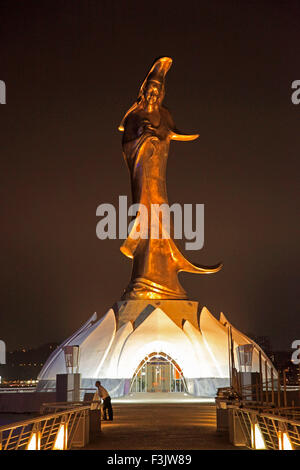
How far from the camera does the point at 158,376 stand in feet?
83.3

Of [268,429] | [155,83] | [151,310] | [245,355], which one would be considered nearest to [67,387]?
[245,355]

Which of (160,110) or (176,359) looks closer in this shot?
(176,359)

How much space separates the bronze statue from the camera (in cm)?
2736

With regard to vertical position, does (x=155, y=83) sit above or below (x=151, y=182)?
above

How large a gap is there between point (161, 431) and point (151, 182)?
17743 mm

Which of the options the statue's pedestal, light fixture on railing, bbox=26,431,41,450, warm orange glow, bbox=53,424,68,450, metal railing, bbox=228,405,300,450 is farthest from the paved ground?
the statue's pedestal

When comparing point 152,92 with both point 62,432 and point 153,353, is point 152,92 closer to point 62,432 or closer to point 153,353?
point 153,353

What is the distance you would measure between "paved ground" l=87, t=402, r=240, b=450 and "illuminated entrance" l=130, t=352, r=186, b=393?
8.47 meters

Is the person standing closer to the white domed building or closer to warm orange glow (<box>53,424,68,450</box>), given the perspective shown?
warm orange glow (<box>53,424,68,450</box>)

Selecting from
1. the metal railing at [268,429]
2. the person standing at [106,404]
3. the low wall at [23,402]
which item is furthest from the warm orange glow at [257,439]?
the low wall at [23,402]
